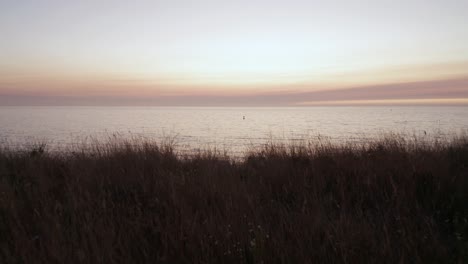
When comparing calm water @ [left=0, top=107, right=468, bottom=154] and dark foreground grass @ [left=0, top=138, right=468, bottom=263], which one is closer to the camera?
dark foreground grass @ [left=0, top=138, right=468, bottom=263]

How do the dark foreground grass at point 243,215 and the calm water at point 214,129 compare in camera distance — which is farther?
the calm water at point 214,129

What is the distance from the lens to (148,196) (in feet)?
13.2

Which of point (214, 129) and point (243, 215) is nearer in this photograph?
point (243, 215)

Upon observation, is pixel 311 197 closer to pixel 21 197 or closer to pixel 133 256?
pixel 133 256

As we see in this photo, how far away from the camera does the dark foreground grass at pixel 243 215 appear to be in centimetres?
253

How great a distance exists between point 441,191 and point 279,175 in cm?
227

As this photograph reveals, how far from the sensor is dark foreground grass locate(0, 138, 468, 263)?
2.53 metres

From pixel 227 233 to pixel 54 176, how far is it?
157 inches

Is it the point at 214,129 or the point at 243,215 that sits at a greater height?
the point at 243,215

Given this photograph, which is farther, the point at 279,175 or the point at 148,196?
the point at 279,175

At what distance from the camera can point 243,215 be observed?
10.6 ft

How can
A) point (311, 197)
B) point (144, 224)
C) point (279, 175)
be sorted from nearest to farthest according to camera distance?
point (144, 224)
point (311, 197)
point (279, 175)

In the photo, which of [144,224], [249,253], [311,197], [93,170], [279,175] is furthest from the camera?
[93,170]

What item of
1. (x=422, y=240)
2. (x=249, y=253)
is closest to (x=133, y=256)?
(x=249, y=253)
